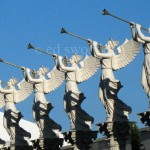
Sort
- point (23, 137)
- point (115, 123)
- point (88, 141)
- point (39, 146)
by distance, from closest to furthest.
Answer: point (115, 123)
point (88, 141)
point (39, 146)
point (23, 137)

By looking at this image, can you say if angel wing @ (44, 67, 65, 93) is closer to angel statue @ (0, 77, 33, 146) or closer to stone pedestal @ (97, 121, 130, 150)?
angel statue @ (0, 77, 33, 146)

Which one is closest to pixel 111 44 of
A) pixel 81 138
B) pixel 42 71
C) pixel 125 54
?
pixel 125 54

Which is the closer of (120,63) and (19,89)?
(120,63)

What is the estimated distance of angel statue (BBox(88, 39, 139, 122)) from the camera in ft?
83.7

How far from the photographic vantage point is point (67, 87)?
2788cm

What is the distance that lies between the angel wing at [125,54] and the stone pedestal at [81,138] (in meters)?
3.36

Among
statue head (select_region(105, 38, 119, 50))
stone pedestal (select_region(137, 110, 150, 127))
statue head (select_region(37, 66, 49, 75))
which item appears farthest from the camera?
statue head (select_region(37, 66, 49, 75))

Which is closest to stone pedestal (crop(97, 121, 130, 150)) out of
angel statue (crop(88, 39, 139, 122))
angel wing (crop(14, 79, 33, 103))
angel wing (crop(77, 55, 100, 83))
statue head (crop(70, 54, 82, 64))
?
angel statue (crop(88, 39, 139, 122))

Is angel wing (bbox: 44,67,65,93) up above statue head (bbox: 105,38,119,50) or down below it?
below

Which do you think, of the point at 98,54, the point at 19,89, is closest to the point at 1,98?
the point at 19,89

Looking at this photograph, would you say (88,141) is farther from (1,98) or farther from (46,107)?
(1,98)

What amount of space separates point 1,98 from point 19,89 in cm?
198

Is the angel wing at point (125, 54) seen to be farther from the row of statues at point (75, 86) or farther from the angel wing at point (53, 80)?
the angel wing at point (53, 80)

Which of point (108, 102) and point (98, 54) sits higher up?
point (98, 54)
